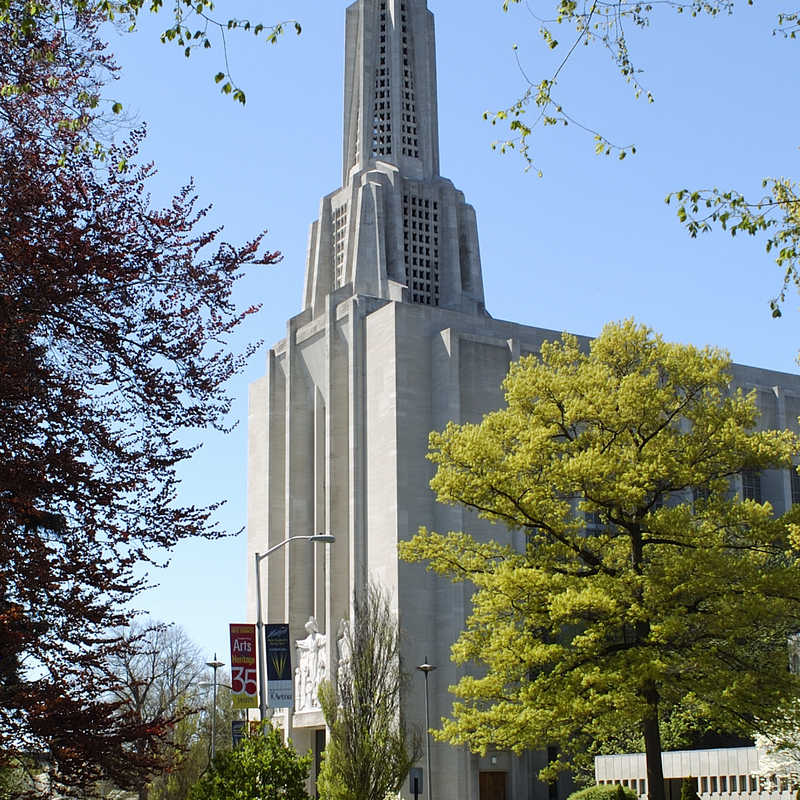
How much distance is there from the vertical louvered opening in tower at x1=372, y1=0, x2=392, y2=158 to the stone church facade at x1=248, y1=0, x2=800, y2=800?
9 centimetres

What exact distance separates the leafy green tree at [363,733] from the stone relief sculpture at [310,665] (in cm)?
1739

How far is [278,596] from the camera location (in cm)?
6550

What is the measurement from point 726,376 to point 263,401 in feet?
150

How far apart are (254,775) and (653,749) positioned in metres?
9.89

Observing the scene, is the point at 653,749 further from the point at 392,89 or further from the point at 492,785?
the point at 392,89

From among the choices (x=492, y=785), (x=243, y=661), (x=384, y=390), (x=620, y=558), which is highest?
(x=384, y=390)

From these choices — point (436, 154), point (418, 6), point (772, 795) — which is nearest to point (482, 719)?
point (772, 795)

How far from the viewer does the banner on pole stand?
31.6 metres

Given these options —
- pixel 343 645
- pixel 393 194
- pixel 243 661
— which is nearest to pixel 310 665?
pixel 343 645

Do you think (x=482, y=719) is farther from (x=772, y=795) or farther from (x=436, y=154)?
(x=436, y=154)

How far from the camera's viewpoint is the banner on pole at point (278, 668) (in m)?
31.6

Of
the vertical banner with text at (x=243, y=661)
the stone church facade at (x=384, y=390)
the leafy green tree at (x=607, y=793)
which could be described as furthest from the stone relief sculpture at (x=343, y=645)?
the vertical banner with text at (x=243, y=661)

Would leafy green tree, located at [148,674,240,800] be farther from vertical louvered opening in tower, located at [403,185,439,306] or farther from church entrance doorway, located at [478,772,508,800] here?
vertical louvered opening in tower, located at [403,185,439,306]

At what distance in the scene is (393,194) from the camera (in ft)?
230
